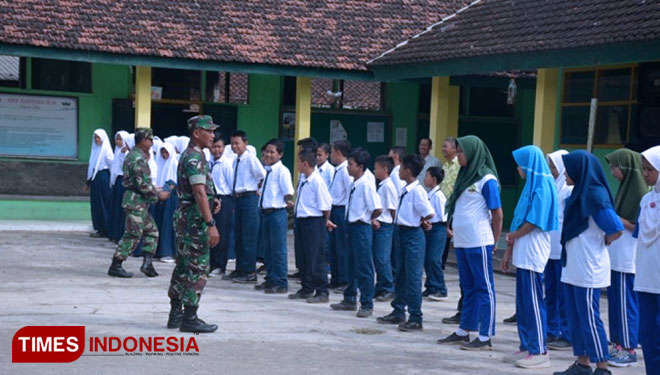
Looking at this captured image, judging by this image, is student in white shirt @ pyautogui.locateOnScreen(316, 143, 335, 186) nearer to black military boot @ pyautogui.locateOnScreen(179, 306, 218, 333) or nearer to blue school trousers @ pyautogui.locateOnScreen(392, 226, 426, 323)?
blue school trousers @ pyautogui.locateOnScreen(392, 226, 426, 323)

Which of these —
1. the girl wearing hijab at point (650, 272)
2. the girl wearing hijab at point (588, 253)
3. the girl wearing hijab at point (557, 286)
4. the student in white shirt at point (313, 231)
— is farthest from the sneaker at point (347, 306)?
the girl wearing hijab at point (650, 272)

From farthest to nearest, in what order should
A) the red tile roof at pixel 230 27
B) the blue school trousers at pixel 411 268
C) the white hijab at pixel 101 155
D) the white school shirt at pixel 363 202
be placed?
the red tile roof at pixel 230 27
the white hijab at pixel 101 155
the white school shirt at pixel 363 202
the blue school trousers at pixel 411 268

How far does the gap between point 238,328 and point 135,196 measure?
3615mm

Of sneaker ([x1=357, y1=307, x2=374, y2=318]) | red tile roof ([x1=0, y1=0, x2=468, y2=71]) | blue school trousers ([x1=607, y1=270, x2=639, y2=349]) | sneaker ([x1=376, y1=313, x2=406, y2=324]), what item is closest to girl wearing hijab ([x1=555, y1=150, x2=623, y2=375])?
blue school trousers ([x1=607, y1=270, x2=639, y2=349])

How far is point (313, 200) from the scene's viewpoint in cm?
1105

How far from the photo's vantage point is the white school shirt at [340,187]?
1187 cm

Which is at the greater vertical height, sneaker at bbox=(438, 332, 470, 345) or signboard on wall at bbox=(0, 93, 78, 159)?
signboard on wall at bbox=(0, 93, 78, 159)

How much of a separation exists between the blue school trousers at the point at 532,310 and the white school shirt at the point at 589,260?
0.47 meters

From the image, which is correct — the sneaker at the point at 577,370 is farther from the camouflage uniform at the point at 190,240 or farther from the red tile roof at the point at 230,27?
the red tile roof at the point at 230,27

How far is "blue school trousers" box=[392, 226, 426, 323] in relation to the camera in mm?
9352

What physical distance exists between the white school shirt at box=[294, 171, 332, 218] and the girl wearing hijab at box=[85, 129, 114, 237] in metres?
6.22

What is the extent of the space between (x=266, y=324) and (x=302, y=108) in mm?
10402

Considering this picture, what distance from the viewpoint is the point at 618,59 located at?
13.4 m

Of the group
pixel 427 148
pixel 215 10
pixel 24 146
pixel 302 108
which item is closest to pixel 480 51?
pixel 427 148
